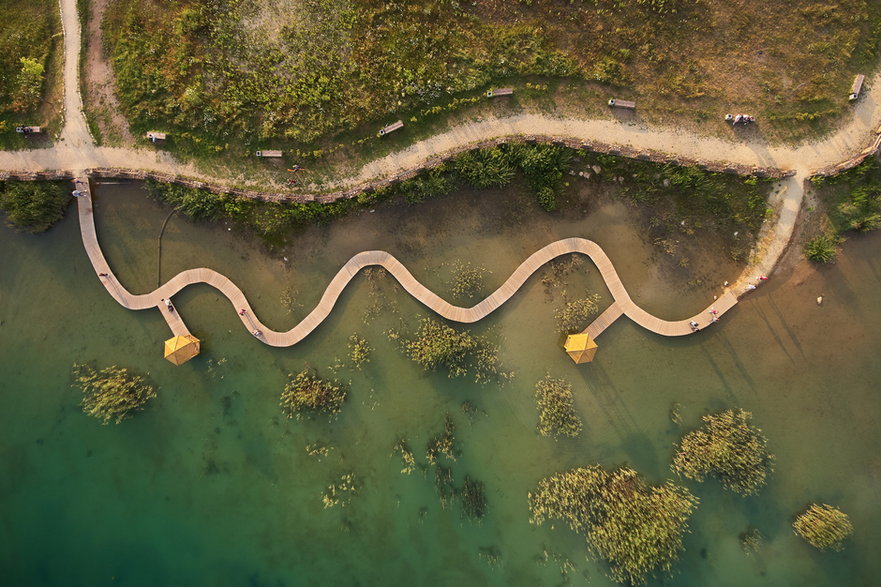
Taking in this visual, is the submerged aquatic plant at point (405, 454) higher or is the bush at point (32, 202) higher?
the bush at point (32, 202)

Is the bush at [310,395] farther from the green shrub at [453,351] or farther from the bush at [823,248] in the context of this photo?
the bush at [823,248]

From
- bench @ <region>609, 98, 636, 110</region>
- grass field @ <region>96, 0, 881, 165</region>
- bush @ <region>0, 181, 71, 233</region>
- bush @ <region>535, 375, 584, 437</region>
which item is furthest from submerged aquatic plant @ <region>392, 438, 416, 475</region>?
bush @ <region>0, 181, 71, 233</region>

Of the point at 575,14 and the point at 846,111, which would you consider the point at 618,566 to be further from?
the point at 575,14

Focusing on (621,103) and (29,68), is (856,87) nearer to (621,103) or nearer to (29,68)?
(621,103)

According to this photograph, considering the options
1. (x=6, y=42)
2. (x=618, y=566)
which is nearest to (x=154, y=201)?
(x=6, y=42)

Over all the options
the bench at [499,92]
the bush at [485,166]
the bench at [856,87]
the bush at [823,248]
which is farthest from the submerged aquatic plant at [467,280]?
the bench at [856,87]

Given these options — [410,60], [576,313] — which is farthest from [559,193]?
[410,60]
